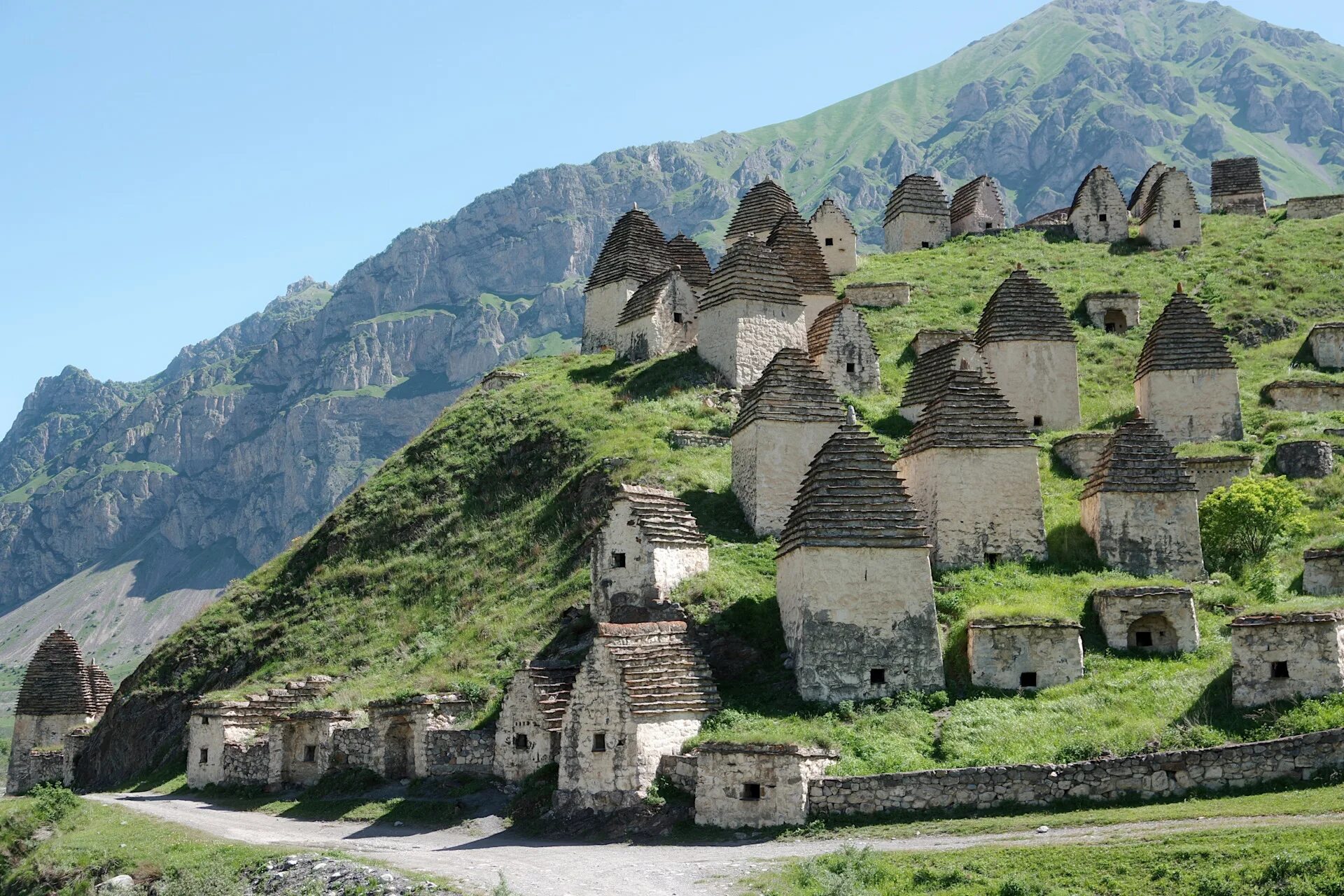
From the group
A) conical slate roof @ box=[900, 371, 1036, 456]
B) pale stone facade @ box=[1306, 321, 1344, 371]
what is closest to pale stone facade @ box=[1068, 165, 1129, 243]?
pale stone facade @ box=[1306, 321, 1344, 371]

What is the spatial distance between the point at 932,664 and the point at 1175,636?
503 centimetres

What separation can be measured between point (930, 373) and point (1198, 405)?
307 inches

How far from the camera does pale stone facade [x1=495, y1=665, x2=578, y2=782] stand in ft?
97.5

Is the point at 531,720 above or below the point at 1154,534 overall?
below

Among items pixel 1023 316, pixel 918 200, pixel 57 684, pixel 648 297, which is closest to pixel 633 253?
pixel 648 297

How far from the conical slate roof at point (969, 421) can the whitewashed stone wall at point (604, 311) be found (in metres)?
22.4

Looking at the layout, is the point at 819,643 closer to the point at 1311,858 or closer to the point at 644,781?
the point at 644,781

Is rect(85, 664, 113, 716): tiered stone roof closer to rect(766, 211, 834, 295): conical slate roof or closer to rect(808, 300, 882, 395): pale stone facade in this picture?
rect(808, 300, 882, 395): pale stone facade

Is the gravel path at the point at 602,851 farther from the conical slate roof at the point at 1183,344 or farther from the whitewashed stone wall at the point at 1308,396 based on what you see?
the whitewashed stone wall at the point at 1308,396

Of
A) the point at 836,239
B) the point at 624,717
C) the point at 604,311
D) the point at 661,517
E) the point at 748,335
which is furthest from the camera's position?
the point at 836,239

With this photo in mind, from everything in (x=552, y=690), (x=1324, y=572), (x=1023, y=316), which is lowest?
(x=552, y=690)

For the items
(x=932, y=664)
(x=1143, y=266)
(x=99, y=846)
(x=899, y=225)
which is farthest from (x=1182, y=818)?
(x=899, y=225)

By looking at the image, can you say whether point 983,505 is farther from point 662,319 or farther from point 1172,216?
point 1172,216

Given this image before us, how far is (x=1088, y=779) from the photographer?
2398 cm
